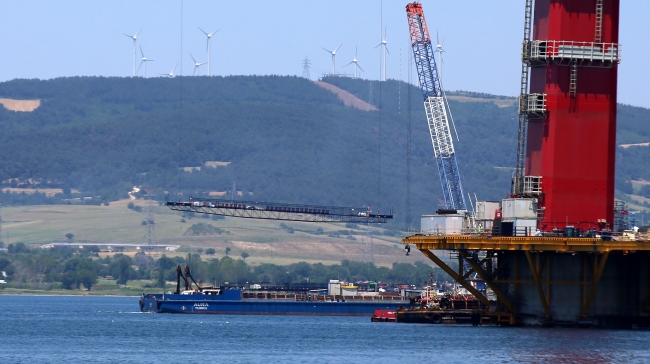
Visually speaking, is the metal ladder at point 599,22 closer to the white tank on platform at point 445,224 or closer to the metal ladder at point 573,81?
the metal ladder at point 573,81

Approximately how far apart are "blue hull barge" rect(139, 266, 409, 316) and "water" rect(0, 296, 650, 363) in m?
22.2

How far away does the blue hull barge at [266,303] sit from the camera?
136 meters

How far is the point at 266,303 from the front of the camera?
138 metres

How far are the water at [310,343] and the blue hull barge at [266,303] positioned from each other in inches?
873

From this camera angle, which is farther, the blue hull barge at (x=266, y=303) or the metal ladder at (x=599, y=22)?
the blue hull barge at (x=266, y=303)

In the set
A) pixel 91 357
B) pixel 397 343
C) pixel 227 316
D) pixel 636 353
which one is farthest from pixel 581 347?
pixel 227 316

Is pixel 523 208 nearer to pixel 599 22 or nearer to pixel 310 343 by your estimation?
pixel 599 22

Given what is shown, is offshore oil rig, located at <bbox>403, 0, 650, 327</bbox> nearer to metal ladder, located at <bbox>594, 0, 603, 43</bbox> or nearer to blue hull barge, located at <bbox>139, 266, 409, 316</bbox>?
metal ladder, located at <bbox>594, 0, 603, 43</bbox>

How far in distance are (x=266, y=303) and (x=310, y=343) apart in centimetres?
5197

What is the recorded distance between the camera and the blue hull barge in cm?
13612

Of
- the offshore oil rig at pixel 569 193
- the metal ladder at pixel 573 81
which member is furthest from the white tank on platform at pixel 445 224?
the metal ladder at pixel 573 81

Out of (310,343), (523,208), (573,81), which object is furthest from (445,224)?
(310,343)

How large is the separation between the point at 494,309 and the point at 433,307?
1354 centimetres

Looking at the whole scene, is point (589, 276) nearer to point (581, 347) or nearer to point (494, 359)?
point (581, 347)
